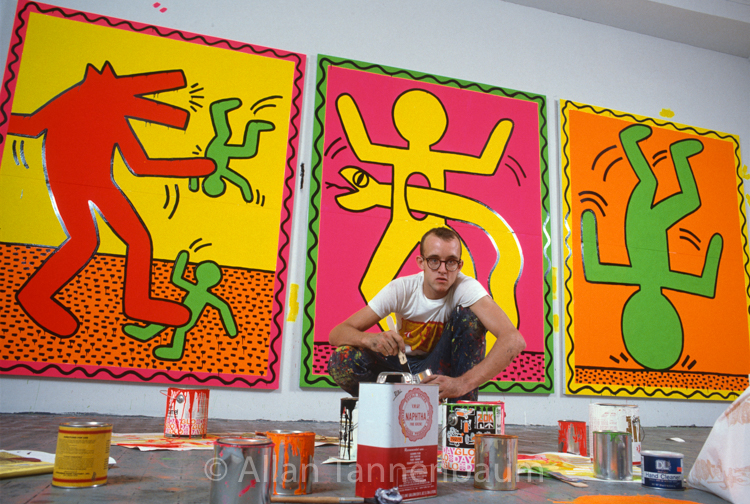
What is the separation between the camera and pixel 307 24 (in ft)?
10.8

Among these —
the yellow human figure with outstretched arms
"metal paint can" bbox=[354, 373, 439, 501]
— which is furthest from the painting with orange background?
"metal paint can" bbox=[354, 373, 439, 501]

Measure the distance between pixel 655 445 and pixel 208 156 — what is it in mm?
2594

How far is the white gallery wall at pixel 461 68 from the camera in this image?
274 cm

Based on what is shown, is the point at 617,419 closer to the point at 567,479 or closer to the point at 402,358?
the point at 567,479

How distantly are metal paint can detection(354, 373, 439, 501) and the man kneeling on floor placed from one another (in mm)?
528

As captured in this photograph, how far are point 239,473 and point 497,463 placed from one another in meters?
0.59

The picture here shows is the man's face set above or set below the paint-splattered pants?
above

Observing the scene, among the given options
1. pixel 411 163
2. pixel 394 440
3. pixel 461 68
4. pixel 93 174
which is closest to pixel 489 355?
pixel 394 440

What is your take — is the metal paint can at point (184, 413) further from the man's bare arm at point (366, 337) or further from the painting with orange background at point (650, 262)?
the painting with orange background at point (650, 262)

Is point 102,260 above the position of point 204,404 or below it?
above

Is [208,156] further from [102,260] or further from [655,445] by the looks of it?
[655,445]

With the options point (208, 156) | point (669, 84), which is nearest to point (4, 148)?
point (208, 156)

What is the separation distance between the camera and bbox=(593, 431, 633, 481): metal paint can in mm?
1289

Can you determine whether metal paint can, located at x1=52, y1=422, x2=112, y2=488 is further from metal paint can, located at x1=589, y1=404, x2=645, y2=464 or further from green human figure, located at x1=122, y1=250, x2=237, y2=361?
green human figure, located at x1=122, y1=250, x2=237, y2=361
